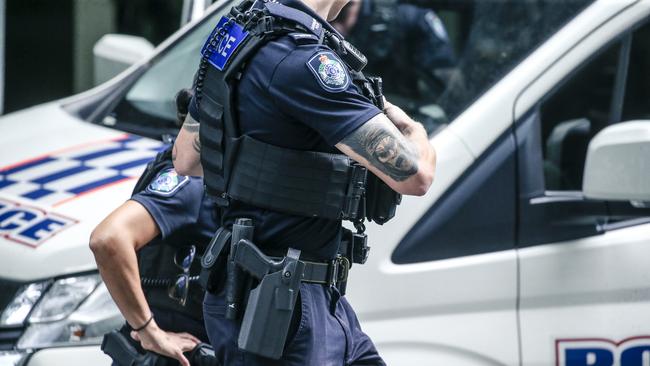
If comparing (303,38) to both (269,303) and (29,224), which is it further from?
(29,224)

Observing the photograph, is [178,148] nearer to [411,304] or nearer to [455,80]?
[411,304]

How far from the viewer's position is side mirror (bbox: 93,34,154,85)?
485cm

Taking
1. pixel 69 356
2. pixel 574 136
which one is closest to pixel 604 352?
pixel 574 136

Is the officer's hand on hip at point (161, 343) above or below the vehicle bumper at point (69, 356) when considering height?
above

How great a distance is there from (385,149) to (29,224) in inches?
51.5

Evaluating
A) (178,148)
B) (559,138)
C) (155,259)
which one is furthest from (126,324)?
(559,138)

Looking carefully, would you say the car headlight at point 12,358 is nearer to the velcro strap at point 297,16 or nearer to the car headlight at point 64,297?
the car headlight at point 64,297

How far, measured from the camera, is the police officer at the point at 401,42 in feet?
15.7

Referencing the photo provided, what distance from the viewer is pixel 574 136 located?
3.73 meters

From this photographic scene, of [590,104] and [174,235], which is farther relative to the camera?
[590,104]

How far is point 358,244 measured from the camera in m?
2.75

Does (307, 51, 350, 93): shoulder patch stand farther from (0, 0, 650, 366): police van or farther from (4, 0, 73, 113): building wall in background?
(4, 0, 73, 113): building wall in background

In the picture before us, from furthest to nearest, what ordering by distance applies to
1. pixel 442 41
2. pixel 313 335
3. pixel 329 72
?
1. pixel 442 41
2. pixel 313 335
3. pixel 329 72

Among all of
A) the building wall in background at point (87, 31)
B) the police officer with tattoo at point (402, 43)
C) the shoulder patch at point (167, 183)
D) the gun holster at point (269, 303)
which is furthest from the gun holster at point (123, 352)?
the building wall in background at point (87, 31)
